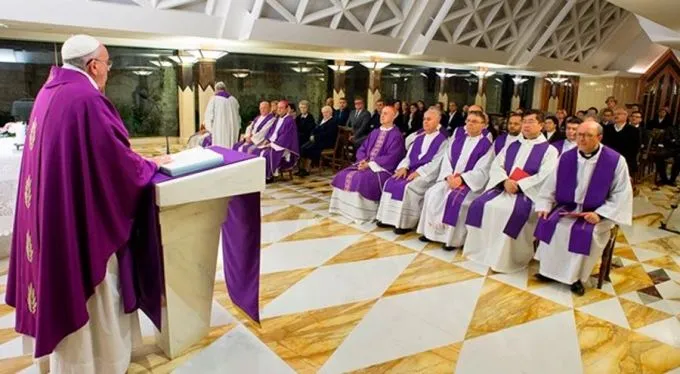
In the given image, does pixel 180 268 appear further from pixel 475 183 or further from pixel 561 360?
pixel 475 183

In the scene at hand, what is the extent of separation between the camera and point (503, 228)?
4.23 m

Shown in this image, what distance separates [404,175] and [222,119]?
4308mm

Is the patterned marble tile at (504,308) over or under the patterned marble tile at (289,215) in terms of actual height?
under

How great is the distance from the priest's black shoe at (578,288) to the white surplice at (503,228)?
520 millimetres

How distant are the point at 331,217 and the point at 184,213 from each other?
325cm

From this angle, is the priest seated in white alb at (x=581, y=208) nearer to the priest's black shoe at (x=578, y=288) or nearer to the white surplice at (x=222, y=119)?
the priest's black shoe at (x=578, y=288)

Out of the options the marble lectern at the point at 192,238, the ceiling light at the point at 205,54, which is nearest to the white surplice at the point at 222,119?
the ceiling light at the point at 205,54

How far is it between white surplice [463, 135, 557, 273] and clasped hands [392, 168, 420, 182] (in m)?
0.95

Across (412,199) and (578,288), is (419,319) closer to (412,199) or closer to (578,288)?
(578,288)

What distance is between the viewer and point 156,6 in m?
6.75

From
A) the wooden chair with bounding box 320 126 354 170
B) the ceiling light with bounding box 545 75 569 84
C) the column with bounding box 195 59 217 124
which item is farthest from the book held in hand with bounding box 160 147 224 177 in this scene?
the ceiling light with bounding box 545 75 569 84

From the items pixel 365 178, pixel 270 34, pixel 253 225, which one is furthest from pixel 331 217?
pixel 270 34

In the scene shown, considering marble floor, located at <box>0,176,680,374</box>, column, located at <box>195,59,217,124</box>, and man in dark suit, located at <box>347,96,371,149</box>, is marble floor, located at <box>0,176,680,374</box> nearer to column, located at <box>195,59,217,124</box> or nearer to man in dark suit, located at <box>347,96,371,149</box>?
man in dark suit, located at <box>347,96,371,149</box>

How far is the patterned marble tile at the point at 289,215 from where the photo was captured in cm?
569
